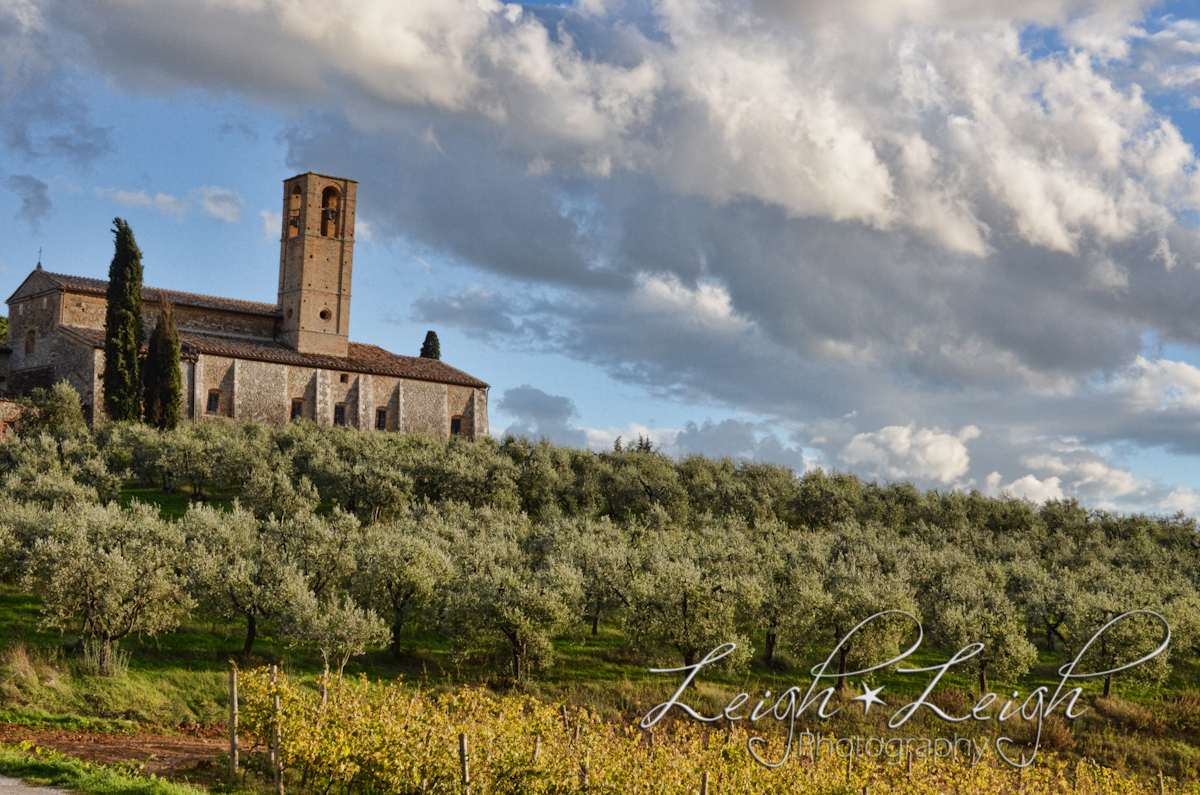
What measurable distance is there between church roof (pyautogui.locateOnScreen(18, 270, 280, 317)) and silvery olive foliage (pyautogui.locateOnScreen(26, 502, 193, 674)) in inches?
1310

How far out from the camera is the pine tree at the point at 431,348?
248 ft

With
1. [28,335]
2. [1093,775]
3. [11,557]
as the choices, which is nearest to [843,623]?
[1093,775]

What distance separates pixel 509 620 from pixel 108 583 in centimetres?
1036

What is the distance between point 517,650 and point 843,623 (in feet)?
33.8

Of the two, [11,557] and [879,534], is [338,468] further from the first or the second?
[879,534]

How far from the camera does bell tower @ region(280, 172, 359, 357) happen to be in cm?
6525

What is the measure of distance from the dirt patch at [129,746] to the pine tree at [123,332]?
1389 inches

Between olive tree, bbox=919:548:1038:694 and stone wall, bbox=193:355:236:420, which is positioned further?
stone wall, bbox=193:355:236:420

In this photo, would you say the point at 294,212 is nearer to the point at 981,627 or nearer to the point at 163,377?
the point at 163,377

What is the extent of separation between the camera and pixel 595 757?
603 inches

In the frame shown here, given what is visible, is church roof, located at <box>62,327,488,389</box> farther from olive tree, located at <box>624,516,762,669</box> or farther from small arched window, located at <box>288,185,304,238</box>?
olive tree, located at <box>624,516,762,669</box>

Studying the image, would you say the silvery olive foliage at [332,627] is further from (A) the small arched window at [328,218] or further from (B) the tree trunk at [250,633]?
(A) the small arched window at [328,218]

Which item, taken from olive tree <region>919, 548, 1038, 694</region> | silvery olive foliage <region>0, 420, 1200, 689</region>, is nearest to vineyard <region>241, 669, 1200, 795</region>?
silvery olive foliage <region>0, 420, 1200, 689</region>

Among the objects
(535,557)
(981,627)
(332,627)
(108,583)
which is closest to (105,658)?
(108,583)
